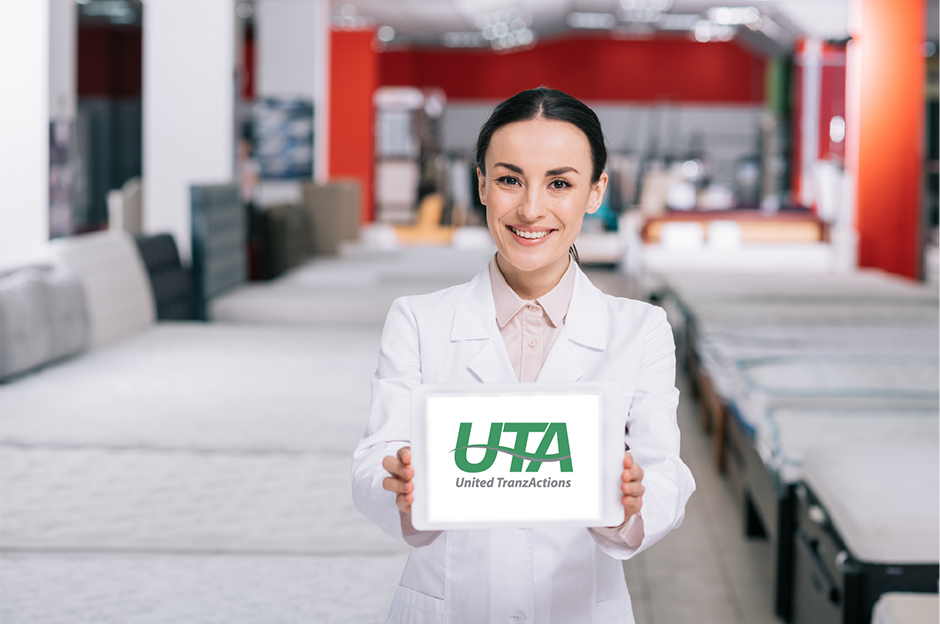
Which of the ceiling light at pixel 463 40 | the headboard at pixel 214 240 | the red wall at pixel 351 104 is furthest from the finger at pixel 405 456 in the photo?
the ceiling light at pixel 463 40

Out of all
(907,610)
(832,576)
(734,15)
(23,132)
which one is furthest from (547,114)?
(734,15)

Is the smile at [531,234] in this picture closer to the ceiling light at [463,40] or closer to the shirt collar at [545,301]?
the shirt collar at [545,301]

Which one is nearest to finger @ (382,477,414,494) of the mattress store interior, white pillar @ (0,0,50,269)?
→ the mattress store interior

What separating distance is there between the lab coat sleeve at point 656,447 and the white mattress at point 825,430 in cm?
134

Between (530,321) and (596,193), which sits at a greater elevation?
(596,193)

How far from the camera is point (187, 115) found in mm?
5469

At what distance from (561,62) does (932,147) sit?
9730mm

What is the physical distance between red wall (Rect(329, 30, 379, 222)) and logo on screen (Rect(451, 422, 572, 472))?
13177 millimetres

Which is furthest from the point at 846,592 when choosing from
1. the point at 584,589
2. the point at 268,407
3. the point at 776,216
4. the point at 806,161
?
the point at 806,161

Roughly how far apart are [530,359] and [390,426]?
21 centimetres

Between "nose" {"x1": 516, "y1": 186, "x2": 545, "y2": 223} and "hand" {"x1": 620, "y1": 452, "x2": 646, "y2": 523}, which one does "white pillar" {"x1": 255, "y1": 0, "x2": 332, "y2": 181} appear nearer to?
"nose" {"x1": 516, "y1": 186, "x2": 545, "y2": 223}

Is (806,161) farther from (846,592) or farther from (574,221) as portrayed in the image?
(574,221)

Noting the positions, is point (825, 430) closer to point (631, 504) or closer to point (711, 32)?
point (631, 504)

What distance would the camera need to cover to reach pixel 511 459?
1039 millimetres
